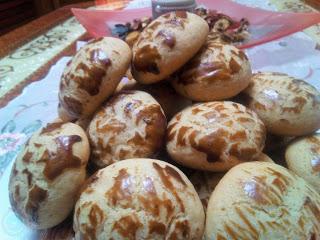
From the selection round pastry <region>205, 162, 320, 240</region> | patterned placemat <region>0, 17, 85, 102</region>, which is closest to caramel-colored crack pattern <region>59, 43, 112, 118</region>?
round pastry <region>205, 162, 320, 240</region>

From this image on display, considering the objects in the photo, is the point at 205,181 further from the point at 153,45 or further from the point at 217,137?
the point at 153,45

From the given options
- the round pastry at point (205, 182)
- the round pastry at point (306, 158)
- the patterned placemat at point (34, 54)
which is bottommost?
the patterned placemat at point (34, 54)

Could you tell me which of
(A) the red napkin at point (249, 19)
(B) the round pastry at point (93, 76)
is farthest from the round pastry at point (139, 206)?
(A) the red napkin at point (249, 19)

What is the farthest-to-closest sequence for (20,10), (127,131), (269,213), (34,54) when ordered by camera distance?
(20,10)
(34,54)
(127,131)
(269,213)

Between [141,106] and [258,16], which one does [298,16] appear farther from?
[141,106]

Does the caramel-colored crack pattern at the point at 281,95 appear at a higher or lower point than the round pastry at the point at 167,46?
lower

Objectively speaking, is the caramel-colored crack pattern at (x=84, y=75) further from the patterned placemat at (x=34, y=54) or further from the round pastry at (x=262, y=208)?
the patterned placemat at (x=34, y=54)

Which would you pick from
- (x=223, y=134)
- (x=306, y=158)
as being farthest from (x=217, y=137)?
(x=306, y=158)

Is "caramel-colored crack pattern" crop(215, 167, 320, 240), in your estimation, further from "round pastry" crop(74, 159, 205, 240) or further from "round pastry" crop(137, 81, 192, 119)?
"round pastry" crop(137, 81, 192, 119)

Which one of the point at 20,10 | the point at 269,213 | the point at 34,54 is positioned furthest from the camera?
the point at 20,10
